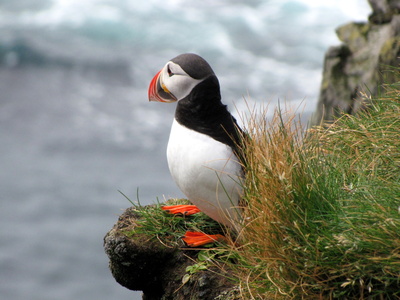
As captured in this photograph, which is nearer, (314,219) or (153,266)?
(314,219)

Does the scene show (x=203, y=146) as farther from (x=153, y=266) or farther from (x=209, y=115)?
(x=153, y=266)

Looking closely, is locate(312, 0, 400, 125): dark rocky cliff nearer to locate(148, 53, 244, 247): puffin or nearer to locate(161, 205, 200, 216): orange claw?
locate(161, 205, 200, 216): orange claw

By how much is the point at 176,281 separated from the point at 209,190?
1.93 feet

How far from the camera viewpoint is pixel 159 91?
3867mm

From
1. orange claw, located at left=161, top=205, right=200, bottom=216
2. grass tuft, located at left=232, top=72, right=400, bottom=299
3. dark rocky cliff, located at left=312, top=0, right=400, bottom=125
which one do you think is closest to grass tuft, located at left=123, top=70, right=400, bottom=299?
grass tuft, located at left=232, top=72, right=400, bottom=299

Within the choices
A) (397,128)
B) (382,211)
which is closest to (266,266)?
(382,211)

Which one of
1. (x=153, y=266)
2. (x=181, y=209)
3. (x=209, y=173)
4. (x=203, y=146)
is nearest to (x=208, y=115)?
(x=203, y=146)

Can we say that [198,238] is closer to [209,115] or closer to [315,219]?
[209,115]

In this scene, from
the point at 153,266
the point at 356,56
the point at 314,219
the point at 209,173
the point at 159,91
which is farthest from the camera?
the point at 356,56

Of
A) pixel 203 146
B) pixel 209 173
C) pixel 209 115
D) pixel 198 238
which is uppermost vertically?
pixel 209 115

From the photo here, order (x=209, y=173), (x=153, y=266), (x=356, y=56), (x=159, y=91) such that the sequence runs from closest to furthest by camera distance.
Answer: (x=209, y=173), (x=153, y=266), (x=159, y=91), (x=356, y=56)

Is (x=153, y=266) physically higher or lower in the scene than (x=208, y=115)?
lower

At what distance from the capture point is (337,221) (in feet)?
9.52

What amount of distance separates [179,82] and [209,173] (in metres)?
0.59
